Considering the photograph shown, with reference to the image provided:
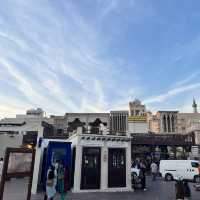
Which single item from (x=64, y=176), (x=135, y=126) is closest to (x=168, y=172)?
(x=64, y=176)

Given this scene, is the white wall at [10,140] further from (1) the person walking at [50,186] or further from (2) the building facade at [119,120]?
(2) the building facade at [119,120]

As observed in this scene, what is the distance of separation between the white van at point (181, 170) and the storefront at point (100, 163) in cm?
886

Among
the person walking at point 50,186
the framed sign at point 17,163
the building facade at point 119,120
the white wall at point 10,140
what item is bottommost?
the person walking at point 50,186

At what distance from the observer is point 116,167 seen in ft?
54.8

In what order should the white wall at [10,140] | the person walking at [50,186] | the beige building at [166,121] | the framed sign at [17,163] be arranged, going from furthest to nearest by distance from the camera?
the beige building at [166,121], the white wall at [10,140], the person walking at [50,186], the framed sign at [17,163]

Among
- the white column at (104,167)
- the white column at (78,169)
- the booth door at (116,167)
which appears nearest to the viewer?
the white column at (78,169)

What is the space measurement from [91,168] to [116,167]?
194 cm

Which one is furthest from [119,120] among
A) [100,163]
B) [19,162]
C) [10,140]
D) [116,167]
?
[19,162]

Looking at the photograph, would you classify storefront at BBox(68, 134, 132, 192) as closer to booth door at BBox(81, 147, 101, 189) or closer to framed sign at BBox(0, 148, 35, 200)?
booth door at BBox(81, 147, 101, 189)

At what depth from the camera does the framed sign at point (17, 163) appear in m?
9.35

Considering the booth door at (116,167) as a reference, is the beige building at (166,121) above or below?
above

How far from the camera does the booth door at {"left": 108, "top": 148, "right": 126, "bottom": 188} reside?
1639 cm

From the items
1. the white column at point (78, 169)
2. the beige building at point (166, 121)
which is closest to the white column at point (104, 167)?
the white column at point (78, 169)

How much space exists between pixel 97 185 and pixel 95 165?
1.43m
